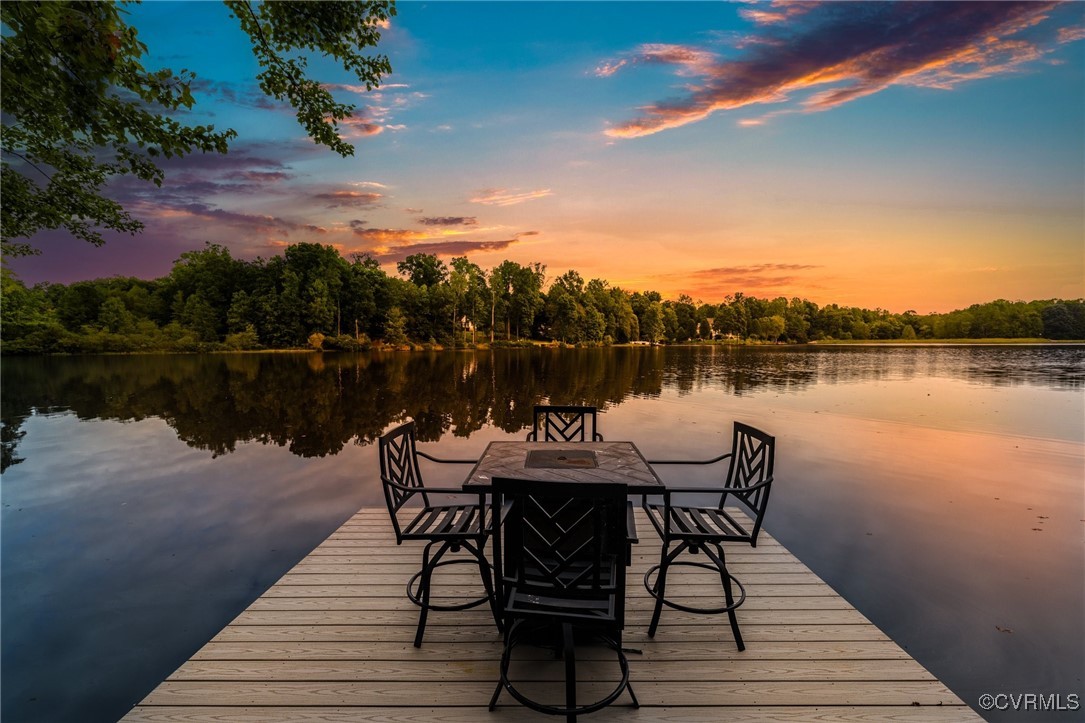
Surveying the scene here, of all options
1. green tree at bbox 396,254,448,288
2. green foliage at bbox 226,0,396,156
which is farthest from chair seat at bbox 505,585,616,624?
green tree at bbox 396,254,448,288

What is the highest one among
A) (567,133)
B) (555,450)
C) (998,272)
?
(567,133)

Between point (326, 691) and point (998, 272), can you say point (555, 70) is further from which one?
point (998, 272)

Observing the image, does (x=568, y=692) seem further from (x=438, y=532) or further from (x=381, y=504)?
(x=381, y=504)

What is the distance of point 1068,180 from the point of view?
1834 centimetres

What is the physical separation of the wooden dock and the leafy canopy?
4260mm

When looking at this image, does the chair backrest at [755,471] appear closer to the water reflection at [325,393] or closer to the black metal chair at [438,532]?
the black metal chair at [438,532]

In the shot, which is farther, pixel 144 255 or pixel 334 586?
pixel 144 255

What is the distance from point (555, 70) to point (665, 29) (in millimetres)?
4142

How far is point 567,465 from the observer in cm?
346

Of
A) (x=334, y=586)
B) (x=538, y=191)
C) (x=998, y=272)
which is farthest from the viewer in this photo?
(x=538, y=191)

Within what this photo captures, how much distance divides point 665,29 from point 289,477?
18632 mm

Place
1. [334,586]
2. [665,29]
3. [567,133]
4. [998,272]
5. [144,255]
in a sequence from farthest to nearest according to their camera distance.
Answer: [144,255] → [998,272] → [567,133] → [665,29] → [334,586]

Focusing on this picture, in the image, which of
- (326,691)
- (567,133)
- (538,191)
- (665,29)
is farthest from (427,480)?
(538,191)

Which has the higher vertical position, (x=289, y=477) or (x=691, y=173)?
(x=691, y=173)
